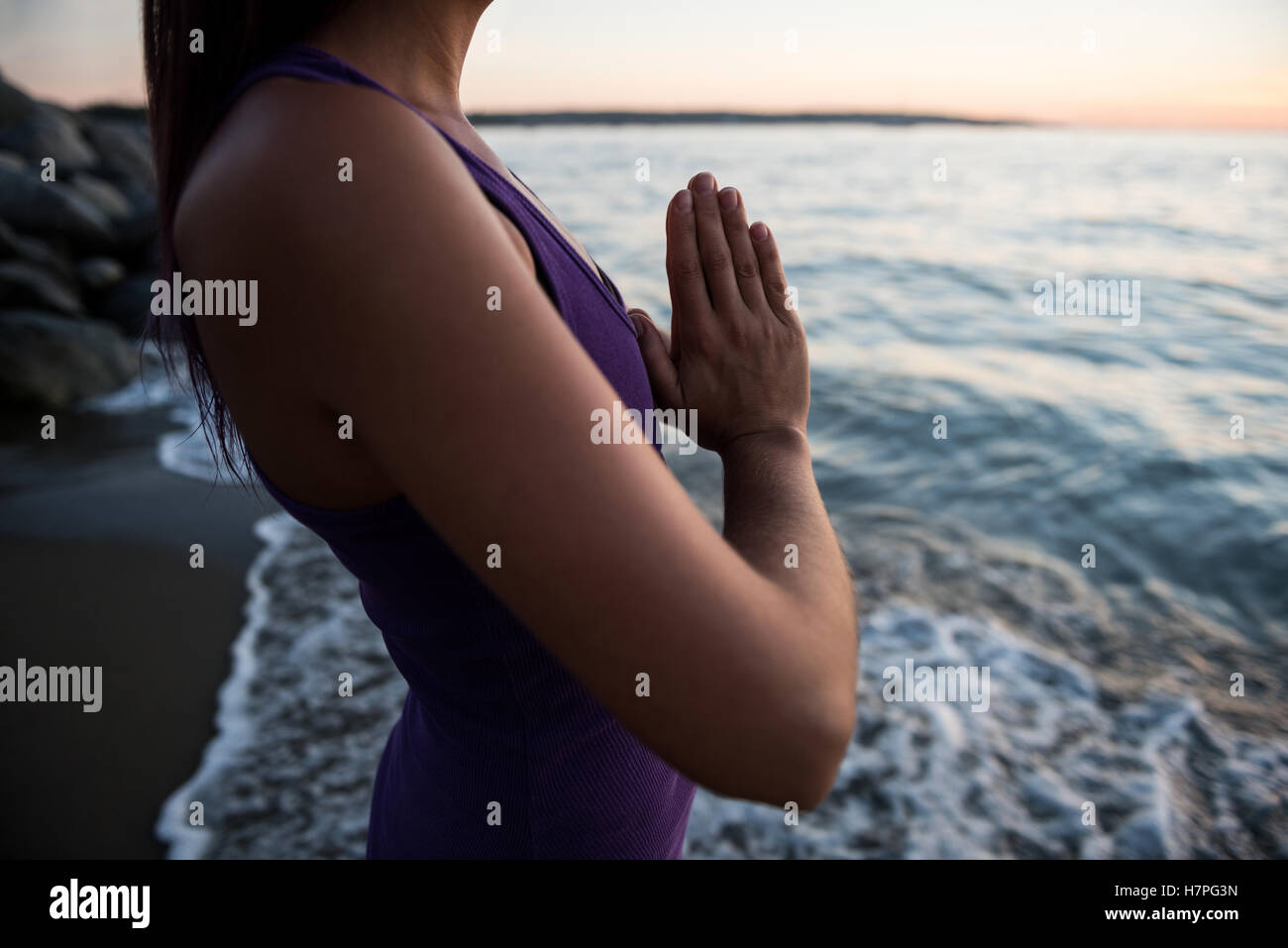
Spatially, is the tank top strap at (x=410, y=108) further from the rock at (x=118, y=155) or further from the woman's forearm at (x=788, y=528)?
the rock at (x=118, y=155)

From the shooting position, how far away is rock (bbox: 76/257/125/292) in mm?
9961

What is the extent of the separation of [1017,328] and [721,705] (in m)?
10.1

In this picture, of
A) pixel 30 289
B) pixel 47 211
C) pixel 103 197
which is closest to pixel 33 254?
pixel 30 289

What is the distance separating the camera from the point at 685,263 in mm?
1158

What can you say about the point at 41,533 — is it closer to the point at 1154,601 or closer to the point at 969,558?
the point at 969,558

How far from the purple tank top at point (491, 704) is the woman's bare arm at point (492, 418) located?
139 mm

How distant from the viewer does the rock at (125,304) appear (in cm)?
941

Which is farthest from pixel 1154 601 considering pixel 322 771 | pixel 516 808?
pixel 516 808

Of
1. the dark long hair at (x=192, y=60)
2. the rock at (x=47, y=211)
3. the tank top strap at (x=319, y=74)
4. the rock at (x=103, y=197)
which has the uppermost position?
the rock at (x=103, y=197)

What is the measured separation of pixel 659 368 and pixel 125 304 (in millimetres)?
10473

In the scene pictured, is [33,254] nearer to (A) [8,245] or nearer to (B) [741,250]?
(A) [8,245]

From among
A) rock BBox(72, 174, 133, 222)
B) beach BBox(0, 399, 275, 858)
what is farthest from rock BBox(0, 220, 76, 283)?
beach BBox(0, 399, 275, 858)

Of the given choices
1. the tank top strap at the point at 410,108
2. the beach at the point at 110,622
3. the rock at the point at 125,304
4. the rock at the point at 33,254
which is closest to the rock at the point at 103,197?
the rock at the point at 33,254

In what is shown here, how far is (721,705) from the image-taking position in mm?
678
